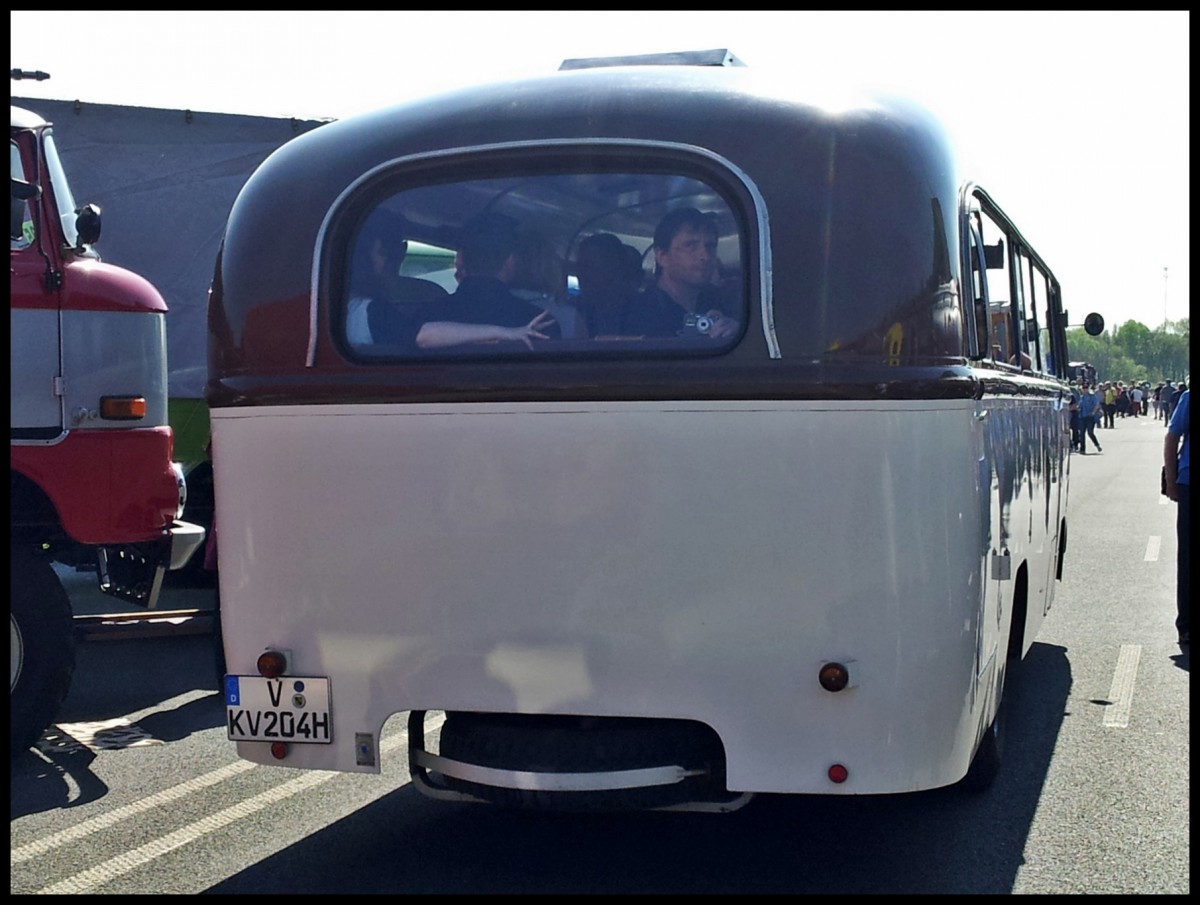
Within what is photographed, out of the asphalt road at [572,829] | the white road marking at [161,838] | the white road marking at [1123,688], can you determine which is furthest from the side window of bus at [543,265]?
the white road marking at [1123,688]

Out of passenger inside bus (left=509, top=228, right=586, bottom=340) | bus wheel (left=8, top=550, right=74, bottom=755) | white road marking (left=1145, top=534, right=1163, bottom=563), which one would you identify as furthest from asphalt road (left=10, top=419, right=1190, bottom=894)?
white road marking (left=1145, top=534, right=1163, bottom=563)

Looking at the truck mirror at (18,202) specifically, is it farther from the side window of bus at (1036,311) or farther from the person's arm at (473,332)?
the side window of bus at (1036,311)

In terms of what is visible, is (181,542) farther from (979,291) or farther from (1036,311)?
(1036,311)

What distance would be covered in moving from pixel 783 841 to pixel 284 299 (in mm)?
2531

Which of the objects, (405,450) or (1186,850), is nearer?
(405,450)

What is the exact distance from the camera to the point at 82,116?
12234 millimetres

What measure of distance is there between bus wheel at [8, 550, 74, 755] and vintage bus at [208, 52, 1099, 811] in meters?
2.19

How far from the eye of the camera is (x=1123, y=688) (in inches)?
312

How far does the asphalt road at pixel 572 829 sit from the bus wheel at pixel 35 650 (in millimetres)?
214

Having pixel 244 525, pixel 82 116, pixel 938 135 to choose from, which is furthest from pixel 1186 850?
pixel 82 116

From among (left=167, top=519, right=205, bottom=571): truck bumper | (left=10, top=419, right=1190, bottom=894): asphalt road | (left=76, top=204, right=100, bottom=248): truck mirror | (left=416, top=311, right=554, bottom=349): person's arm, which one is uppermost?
(left=76, top=204, right=100, bottom=248): truck mirror

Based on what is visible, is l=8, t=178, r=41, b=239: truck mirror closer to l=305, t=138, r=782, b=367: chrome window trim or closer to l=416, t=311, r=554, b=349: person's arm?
l=305, t=138, r=782, b=367: chrome window trim

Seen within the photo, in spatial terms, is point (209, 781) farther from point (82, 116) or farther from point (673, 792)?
point (82, 116)

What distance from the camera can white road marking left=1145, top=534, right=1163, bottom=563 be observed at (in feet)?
45.3
